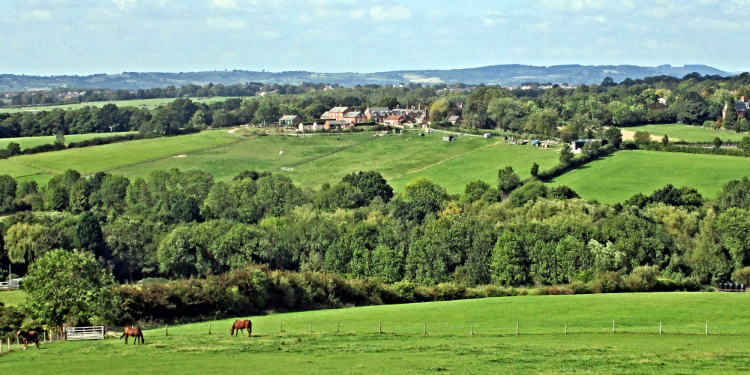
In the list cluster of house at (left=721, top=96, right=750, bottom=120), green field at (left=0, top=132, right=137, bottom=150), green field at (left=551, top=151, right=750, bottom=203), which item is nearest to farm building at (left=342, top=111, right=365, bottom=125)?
green field at (left=0, top=132, right=137, bottom=150)

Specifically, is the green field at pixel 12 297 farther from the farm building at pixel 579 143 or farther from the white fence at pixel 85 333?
the farm building at pixel 579 143

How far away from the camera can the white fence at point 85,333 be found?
34.6m

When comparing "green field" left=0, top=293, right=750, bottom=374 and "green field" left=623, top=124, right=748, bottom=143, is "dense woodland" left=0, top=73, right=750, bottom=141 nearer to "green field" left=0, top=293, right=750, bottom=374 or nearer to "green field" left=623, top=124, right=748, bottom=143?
"green field" left=623, top=124, right=748, bottom=143

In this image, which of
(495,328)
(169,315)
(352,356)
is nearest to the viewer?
(352,356)

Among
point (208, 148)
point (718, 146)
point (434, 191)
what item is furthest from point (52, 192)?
point (718, 146)

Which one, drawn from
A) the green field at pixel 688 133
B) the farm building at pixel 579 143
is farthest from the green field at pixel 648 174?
the green field at pixel 688 133

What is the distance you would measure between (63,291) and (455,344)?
19.4 m

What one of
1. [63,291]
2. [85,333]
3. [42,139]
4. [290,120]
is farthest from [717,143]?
[42,139]

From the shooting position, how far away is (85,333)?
115ft

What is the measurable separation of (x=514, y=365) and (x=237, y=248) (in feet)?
169

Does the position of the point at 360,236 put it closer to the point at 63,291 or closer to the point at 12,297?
the point at 12,297

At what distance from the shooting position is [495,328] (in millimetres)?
36188

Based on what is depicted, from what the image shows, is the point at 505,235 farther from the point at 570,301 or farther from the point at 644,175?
the point at 644,175

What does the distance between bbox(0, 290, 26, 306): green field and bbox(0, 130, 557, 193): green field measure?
153ft
